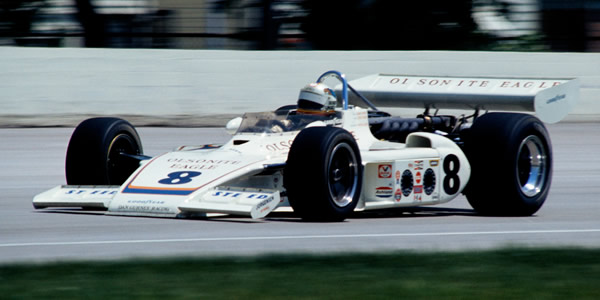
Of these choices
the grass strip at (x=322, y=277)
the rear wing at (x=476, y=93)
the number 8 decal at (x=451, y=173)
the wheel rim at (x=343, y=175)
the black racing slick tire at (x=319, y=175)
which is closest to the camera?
the grass strip at (x=322, y=277)

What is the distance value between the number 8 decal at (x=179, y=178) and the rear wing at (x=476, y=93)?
312 centimetres

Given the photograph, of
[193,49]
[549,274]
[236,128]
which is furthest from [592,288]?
[193,49]

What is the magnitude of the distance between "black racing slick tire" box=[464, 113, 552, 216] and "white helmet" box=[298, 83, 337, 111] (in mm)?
1379

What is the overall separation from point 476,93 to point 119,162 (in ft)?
12.5

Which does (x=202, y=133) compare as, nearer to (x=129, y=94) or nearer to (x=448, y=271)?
(x=129, y=94)

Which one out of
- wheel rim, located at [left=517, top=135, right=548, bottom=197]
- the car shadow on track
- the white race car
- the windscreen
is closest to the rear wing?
the white race car

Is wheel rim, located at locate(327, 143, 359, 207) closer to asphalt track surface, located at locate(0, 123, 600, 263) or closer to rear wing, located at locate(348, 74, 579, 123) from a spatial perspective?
asphalt track surface, located at locate(0, 123, 600, 263)

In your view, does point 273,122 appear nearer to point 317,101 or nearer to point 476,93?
point 317,101

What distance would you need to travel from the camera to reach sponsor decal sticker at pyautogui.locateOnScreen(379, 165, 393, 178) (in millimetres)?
8321

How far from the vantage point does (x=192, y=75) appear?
48.0 ft

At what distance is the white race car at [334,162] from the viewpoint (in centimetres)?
753

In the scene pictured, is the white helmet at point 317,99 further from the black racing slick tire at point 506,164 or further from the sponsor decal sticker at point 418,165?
the black racing slick tire at point 506,164

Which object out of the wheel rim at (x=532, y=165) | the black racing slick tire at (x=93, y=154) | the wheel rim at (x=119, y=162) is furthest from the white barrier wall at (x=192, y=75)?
the wheel rim at (x=532, y=165)

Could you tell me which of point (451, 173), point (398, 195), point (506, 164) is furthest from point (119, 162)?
point (506, 164)
